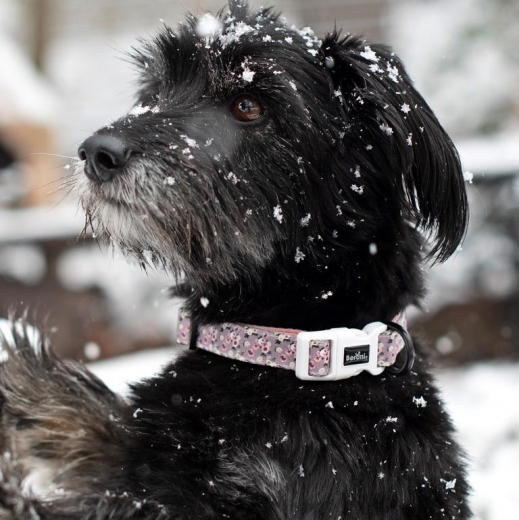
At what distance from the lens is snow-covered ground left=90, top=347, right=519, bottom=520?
10.9 feet

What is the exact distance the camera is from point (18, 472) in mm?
2279

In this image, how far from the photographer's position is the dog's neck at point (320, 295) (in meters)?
2.27

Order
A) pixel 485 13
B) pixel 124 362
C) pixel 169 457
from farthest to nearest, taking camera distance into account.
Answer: pixel 485 13 < pixel 124 362 < pixel 169 457

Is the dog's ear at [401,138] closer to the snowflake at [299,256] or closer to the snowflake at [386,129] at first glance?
the snowflake at [386,129]

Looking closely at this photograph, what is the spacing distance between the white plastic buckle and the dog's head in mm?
195

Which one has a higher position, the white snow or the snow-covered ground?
the white snow

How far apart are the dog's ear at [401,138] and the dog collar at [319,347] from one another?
31 centimetres

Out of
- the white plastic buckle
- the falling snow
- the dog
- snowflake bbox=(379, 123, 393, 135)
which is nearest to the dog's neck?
the dog

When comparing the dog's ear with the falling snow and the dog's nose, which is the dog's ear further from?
the dog's nose

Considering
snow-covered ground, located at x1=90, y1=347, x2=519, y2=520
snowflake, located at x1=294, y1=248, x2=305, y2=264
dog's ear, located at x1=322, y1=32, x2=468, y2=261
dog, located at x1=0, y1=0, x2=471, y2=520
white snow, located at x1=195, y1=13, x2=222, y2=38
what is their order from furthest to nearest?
snow-covered ground, located at x1=90, y1=347, x2=519, y2=520
white snow, located at x1=195, y1=13, x2=222, y2=38
snowflake, located at x1=294, y1=248, x2=305, y2=264
dog's ear, located at x1=322, y1=32, x2=468, y2=261
dog, located at x1=0, y1=0, x2=471, y2=520

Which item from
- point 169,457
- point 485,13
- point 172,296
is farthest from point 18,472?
point 485,13

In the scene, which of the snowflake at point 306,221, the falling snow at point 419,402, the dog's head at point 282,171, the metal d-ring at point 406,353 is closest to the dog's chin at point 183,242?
the dog's head at point 282,171

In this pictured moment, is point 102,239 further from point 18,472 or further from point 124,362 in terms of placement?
point 124,362

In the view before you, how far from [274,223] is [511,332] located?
183 inches
